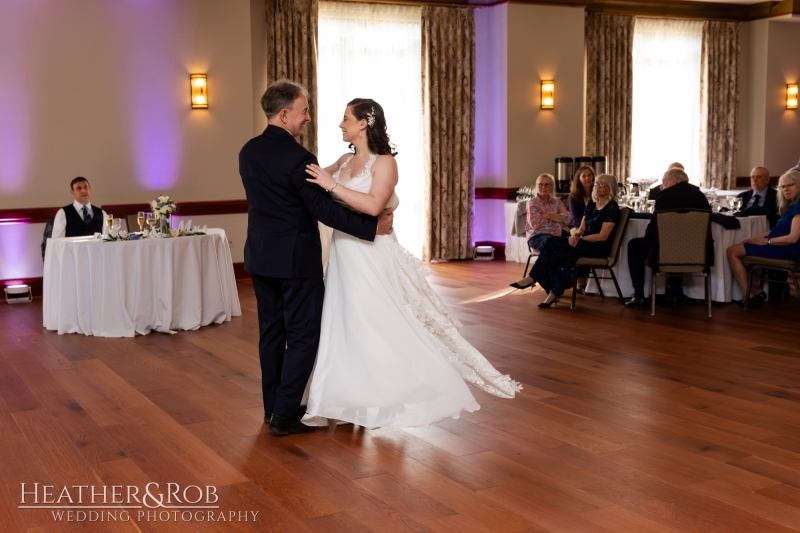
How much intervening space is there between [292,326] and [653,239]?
4.26 m

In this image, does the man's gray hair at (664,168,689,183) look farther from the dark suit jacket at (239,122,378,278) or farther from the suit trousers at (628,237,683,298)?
the dark suit jacket at (239,122,378,278)

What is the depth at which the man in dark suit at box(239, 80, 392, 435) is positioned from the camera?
3.88 m

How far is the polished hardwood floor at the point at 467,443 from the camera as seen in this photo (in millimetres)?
3152

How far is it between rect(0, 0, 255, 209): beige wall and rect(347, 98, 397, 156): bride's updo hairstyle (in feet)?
18.4

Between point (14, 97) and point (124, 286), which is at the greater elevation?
point (14, 97)

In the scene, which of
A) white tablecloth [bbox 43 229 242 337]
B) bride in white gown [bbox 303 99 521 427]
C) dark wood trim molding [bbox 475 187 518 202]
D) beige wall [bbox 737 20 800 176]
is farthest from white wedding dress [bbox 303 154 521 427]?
beige wall [bbox 737 20 800 176]

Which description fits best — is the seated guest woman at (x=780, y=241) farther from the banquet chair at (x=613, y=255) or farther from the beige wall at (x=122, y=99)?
the beige wall at (x=122, y=99)

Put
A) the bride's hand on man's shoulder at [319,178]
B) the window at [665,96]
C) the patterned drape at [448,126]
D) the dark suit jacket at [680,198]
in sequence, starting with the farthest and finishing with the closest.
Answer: the window at [665,96] < the patterned drape at [448,126] < the dark suit jacket at [680,198] < the bride's hand on man's shoulder at [319,178]

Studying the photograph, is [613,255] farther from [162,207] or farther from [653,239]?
[162,207]

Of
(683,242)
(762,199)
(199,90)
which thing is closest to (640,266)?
(683,242)

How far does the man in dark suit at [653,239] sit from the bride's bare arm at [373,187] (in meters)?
3.88

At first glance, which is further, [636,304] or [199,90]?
[199,90]

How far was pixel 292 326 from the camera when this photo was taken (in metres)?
4.06

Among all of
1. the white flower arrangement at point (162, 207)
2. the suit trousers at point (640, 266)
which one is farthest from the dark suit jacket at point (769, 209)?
the white flower arrangement at point (162, 207)
